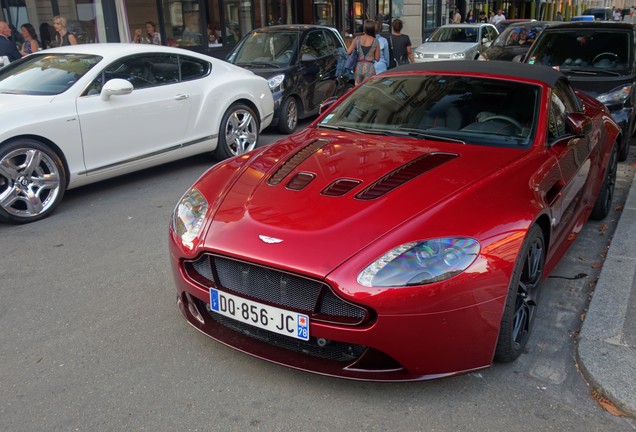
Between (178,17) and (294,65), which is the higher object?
(178,17)

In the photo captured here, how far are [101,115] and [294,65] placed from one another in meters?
4.28

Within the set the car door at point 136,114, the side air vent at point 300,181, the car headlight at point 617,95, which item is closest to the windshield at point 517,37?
the car headlight at point 617,95

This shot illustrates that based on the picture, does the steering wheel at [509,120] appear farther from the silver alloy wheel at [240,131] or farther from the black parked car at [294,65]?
the black parked car at [294,65]

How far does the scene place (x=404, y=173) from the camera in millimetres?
3320

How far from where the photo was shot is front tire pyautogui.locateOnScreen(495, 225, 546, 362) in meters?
2.89

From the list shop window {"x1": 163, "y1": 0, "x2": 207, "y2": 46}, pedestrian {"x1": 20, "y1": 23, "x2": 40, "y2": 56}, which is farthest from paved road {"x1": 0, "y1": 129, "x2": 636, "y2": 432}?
shop window {"x1": 163, "y1": 0, "x2": 207, "y2": 46}

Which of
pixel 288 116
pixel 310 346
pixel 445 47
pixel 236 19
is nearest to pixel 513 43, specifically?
pixel 445 47

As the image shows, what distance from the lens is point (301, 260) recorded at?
8.79ft

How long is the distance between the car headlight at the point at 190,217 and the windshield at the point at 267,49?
649 cm

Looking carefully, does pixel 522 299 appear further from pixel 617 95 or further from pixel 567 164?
pixel 617 95

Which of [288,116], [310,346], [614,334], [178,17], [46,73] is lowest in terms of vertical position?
[614,334]

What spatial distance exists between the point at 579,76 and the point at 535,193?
18.1 feet

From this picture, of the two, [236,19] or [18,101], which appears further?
[236,19]

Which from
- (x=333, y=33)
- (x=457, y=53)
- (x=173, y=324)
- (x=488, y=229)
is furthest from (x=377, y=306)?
(x=457, y=53)
